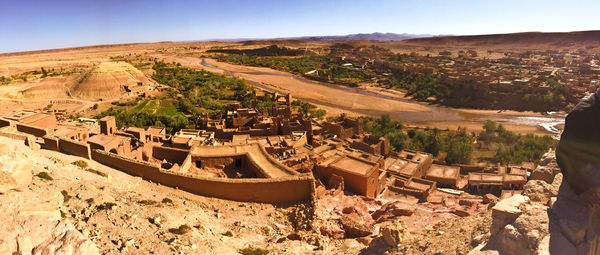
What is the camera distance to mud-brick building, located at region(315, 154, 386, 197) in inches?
640

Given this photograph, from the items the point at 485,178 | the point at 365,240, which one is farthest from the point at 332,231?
the point at 485,178

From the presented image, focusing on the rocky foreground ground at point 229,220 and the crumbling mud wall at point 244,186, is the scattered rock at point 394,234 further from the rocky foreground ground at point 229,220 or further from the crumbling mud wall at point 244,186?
the crumbling mud wall at point 244,186

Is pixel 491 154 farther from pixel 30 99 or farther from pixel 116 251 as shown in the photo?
pixel 30 99

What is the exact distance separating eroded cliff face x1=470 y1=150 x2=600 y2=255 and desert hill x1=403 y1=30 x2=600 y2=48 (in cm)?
13059

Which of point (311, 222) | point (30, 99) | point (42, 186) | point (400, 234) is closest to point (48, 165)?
point (42, 186)

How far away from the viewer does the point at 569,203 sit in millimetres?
5535

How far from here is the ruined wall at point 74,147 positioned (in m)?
14.5

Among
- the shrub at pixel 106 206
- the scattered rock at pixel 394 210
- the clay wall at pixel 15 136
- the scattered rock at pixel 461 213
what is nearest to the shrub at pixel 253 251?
the shrub at pixel 106 206

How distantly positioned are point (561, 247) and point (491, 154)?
78.8 ft

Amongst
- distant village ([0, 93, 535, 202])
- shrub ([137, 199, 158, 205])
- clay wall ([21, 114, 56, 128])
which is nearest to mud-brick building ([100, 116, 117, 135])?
distant village ([0, 93, 535, 202])

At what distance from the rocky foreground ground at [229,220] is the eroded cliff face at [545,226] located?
0.02 metres

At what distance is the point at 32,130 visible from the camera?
17.2 meters

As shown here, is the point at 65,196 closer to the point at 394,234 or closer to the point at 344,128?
the point at 394,234

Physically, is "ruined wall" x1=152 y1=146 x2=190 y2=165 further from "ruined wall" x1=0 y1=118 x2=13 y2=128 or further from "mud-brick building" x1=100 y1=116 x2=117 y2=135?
"ruined wall" x1=0 y1=118 x2=13 y2=128
